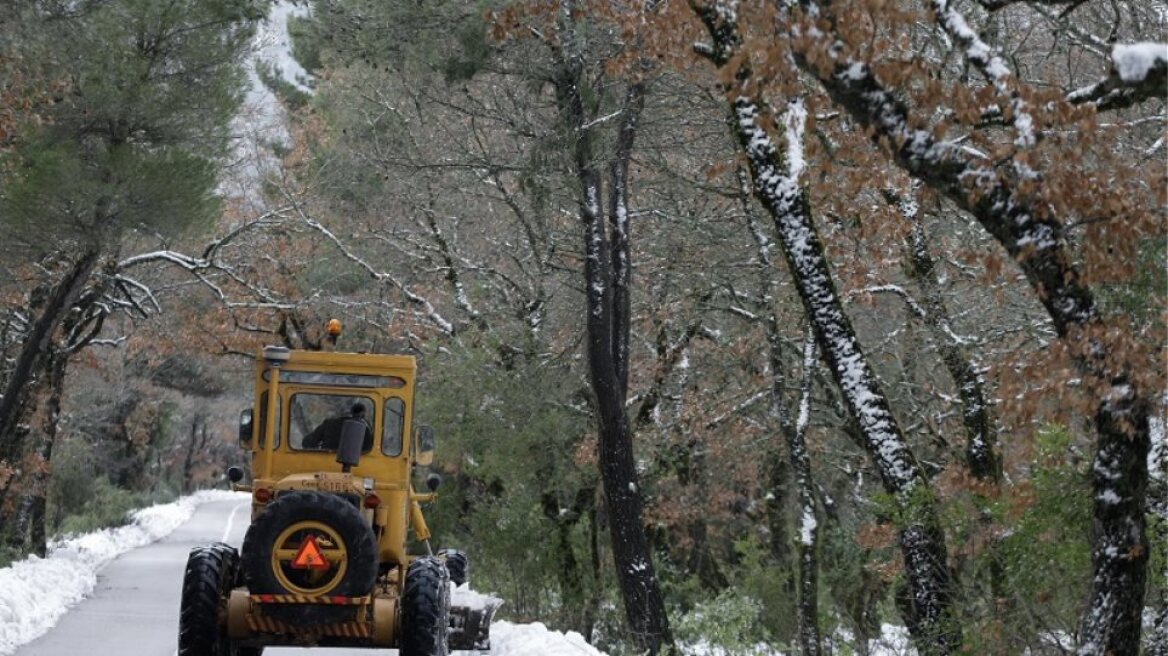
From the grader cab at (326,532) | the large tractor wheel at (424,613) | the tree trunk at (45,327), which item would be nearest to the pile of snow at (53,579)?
the tree trunk at (45,327)

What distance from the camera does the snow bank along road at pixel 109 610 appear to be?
590 inches

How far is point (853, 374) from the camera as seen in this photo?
1102 centimetres

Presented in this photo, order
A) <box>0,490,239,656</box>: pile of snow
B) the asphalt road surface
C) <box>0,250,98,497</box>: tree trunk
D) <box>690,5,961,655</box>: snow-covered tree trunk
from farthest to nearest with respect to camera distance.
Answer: <box>0,250,98,497</box>: tree trunk < <box>0,490,239,656</box>: pile of snow < the asphalt road surface < <box>690,5,961,655</box>: snow-covered tree trunk

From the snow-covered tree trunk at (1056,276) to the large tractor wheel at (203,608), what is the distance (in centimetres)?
648

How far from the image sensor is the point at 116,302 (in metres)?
23.1

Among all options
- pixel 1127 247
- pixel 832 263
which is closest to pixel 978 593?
pixel 1127 247

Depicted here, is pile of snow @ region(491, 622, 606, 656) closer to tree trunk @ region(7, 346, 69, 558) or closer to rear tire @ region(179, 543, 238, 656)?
rear tire @ region(179, 543, 238, 656)

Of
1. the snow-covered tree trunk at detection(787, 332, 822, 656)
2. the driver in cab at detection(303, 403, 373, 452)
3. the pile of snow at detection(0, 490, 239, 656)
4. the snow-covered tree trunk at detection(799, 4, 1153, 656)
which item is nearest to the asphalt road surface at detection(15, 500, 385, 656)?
the pile of snow at detection(0, 490, 239, 656)

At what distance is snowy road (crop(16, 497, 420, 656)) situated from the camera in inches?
605

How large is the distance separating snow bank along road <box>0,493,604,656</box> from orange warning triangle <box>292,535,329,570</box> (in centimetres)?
328

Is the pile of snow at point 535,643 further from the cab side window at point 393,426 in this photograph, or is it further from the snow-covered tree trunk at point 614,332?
the cab side window at point 393,426

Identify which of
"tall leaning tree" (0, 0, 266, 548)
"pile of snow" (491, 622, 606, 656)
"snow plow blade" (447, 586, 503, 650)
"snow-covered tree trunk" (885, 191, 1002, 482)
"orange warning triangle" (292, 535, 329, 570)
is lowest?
"pile of snow" (491, 622, 606, 656)

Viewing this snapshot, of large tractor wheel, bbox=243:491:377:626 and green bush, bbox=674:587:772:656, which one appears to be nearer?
large tractor wheel, bbox=243:491:377:626

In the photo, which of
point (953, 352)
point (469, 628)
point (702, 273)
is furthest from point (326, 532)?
point (702, 273)
